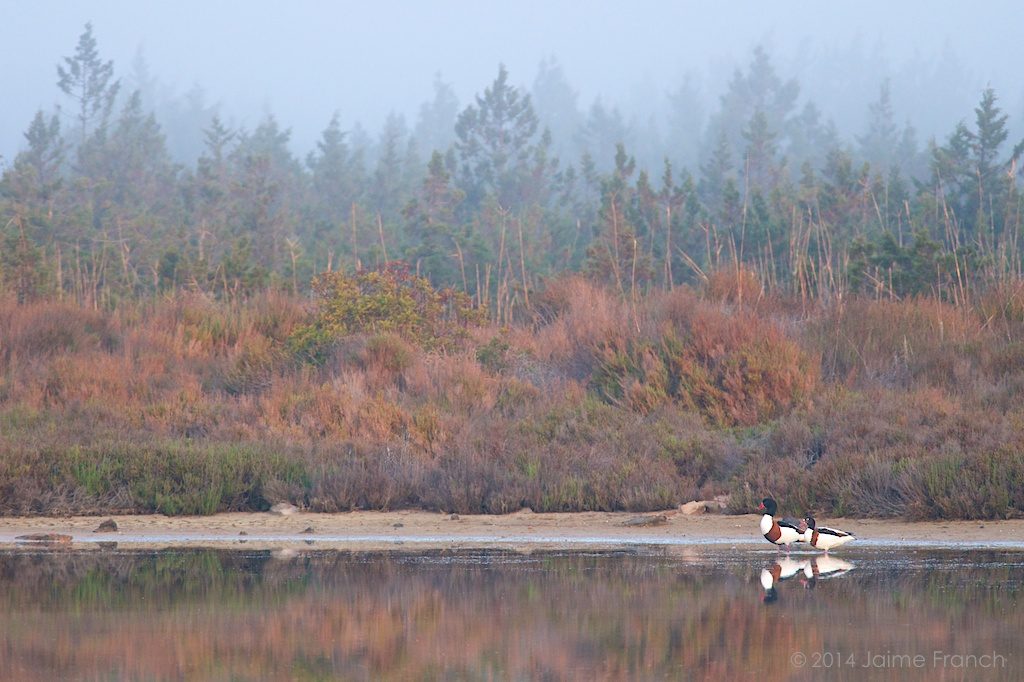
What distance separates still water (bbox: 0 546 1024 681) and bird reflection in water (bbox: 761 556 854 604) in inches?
1.1

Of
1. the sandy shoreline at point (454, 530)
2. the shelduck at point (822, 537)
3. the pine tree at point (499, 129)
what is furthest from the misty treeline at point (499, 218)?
the shelduck at point (822, 537)

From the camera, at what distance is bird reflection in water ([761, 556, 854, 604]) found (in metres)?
8.27

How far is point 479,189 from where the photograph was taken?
54.4 m

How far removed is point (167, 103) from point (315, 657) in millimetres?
137236

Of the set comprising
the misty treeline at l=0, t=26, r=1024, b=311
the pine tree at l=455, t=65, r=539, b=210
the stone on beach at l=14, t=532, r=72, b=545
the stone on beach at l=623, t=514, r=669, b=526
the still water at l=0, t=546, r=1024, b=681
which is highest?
the pine tree at l=455, t=65, r=539, b=210

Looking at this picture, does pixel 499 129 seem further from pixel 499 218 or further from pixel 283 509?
pixel 283 509

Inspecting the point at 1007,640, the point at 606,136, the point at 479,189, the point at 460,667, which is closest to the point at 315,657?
the point at 460,667

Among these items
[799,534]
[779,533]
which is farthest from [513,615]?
[799,534]

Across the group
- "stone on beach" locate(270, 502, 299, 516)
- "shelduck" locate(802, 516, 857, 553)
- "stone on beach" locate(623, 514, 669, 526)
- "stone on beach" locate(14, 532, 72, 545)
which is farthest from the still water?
"stone on beach" locate(270, 502, 299, 516)

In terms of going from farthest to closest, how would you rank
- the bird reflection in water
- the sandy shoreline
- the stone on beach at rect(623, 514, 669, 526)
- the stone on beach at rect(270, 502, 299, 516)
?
the stone on beach at rect(270, 502, 299, 516)
the stone on beach at rect(623, 514, 669, 526)
the sandy shoreline
the bird reflection in water

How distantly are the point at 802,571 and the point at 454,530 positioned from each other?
328 cm

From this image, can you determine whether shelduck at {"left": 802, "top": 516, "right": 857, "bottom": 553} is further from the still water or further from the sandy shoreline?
the sandy shoreline

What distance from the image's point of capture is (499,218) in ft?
141

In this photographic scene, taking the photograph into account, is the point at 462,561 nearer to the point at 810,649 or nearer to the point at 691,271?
the point at 810,649
